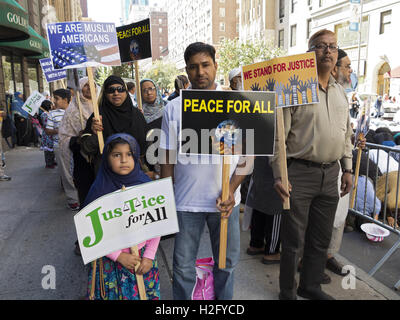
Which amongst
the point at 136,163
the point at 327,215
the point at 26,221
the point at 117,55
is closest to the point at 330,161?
the point at 327,215

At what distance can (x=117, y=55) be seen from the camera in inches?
143

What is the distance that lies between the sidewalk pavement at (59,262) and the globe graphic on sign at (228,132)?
153cm

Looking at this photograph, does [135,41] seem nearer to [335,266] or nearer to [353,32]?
[335,266]

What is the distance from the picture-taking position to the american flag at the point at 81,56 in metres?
3.33

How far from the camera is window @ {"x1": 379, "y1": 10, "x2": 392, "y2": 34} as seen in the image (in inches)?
948

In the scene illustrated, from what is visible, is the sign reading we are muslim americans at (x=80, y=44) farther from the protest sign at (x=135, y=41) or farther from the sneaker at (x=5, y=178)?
the sneaker at (x=5, y=178)

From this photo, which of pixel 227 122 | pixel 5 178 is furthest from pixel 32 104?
pixel 227 122

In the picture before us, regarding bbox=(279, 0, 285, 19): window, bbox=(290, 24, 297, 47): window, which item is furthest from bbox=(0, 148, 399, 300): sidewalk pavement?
bbox=(279, 0, 285, 19): window

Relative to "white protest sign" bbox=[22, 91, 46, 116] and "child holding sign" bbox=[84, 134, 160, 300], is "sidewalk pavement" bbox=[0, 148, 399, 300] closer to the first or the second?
"child holding sign" bbox=[84, 134, 160, 300]

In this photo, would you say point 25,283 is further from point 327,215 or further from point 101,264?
point 327,215

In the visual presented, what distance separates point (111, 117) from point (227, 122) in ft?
5.26

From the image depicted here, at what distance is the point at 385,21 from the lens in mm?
24484

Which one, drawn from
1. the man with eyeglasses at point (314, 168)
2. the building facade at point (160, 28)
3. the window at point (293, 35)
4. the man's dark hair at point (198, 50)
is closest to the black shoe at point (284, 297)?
the man with eyeglasses at point (314, 168)

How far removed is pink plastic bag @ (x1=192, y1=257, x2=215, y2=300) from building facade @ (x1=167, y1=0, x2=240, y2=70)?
64.7m
